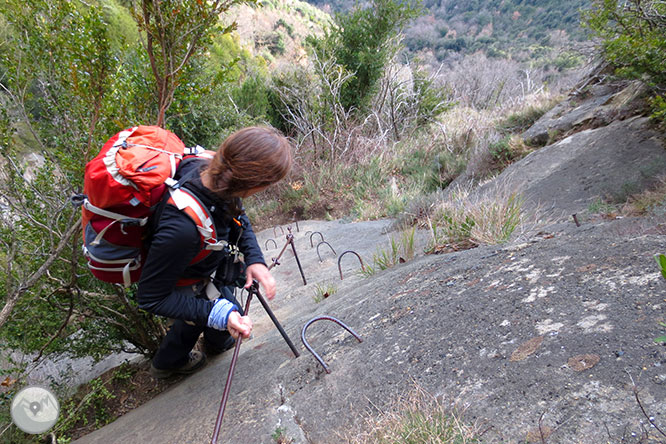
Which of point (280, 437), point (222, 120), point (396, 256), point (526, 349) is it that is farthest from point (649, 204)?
point (222, 120)

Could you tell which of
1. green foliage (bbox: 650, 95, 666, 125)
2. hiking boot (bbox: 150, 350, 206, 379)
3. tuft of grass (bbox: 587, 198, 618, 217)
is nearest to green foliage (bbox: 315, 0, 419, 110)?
green foliage (bbox: 650, 95, 666, 125)

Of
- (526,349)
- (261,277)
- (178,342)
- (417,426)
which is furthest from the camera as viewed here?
(178,342)

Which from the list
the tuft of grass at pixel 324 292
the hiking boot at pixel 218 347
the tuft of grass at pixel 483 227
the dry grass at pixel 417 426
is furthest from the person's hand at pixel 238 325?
the tuft of grass at pixel 483 227

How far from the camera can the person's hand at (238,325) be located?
166 centimetres

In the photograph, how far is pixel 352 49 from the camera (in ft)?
38.3

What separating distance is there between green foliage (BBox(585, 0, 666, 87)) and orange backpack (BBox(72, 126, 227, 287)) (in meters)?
4.45

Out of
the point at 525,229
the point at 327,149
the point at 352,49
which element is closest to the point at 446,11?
the point at 352,49

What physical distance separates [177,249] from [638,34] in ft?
16.3

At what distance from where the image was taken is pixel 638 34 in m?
3.69

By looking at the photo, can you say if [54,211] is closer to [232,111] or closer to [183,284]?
[183,284]

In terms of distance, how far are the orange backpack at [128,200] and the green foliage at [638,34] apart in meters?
4.45

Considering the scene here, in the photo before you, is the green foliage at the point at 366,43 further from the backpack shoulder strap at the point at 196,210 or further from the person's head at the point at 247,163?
the backpack shoulder strap at the point at 196,210

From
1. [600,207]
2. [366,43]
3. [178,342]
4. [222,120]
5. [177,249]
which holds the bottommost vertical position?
[600,207]

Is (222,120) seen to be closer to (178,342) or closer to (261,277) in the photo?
(178,342)
